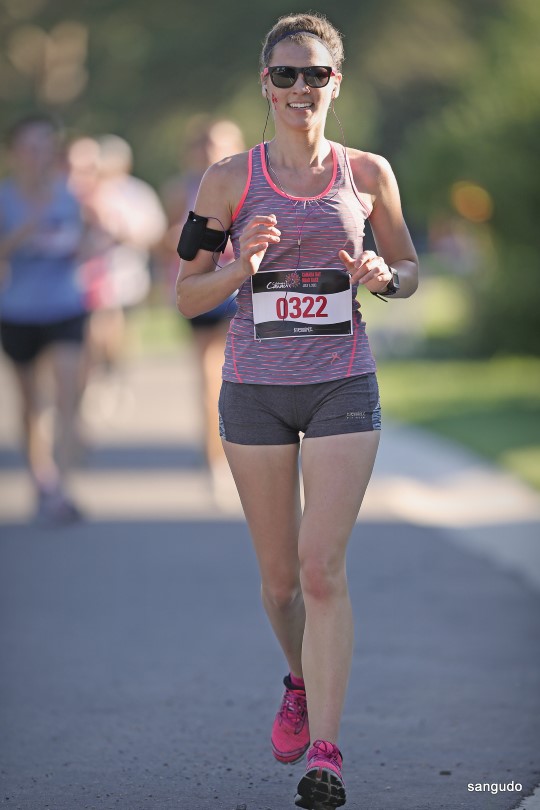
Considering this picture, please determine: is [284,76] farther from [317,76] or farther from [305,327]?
[305,327]

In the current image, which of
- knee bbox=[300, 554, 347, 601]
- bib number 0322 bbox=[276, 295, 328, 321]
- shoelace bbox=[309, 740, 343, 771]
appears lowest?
shoelace bbox=[309, 740, 343, 771]

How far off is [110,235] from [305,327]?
6.53m

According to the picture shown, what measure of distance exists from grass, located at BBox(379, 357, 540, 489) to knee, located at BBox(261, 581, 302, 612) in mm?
5180

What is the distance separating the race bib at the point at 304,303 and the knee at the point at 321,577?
64 centimetres

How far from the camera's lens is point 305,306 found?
14.8ft

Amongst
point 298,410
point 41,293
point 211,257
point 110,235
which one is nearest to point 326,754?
point 298,410

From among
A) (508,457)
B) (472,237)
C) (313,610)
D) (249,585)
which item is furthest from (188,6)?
(313,610)

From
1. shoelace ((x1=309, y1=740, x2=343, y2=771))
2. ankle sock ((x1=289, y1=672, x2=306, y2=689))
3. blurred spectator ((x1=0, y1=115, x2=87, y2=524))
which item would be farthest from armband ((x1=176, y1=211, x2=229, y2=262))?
blurred spectator ((x1=0, y1=115, x2=87, y2=524))

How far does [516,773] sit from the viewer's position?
4750mm

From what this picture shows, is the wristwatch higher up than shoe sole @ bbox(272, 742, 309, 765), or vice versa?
the wristwatch

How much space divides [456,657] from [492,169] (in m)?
9.37

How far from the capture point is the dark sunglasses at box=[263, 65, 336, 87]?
4.52 m

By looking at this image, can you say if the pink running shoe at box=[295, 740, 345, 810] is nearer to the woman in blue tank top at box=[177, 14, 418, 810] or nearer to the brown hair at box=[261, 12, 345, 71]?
the woman in blue tank top at box=[177, 14, 418, 810]

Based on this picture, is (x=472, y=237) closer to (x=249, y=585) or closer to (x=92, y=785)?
(x=249, y=585)
